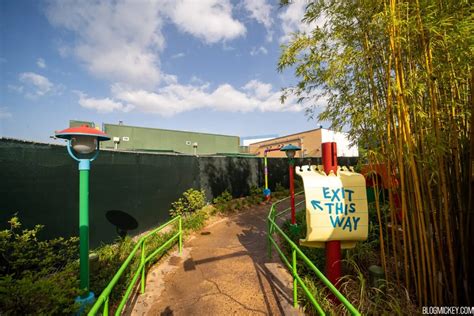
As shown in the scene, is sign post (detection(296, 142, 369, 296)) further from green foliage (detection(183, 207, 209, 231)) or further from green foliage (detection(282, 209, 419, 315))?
green foliage (detection(183, 207, 209, 231))

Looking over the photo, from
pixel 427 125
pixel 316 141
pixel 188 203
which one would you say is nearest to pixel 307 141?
pixel 316 141

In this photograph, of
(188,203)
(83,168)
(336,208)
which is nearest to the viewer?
(83,168)

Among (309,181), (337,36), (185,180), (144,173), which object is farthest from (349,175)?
(185,180)

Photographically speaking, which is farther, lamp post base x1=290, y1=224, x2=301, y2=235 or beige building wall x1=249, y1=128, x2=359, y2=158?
beige building wall x1=249, y1=128, x2=359, y2=158

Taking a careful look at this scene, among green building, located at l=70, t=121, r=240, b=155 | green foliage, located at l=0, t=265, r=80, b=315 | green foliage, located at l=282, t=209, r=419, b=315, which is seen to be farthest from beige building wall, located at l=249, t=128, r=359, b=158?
green foliage, located at l=0, t=265, r=80, b=315

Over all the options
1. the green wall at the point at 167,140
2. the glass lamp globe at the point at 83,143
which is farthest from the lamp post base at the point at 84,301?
the green wall at the point at 167,140

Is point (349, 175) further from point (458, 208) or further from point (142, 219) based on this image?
point (142, 219)

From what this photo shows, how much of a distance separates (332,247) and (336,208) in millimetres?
606

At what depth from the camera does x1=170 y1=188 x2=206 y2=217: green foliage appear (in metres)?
7.32

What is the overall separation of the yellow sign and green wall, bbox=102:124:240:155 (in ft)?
60.0

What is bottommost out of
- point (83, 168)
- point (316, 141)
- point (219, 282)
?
point (219, 282)

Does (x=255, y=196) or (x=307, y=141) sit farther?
(x=307, y=141)

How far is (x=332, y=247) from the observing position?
3.03 meters

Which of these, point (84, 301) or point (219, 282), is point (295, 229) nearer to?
point (219, 282)
